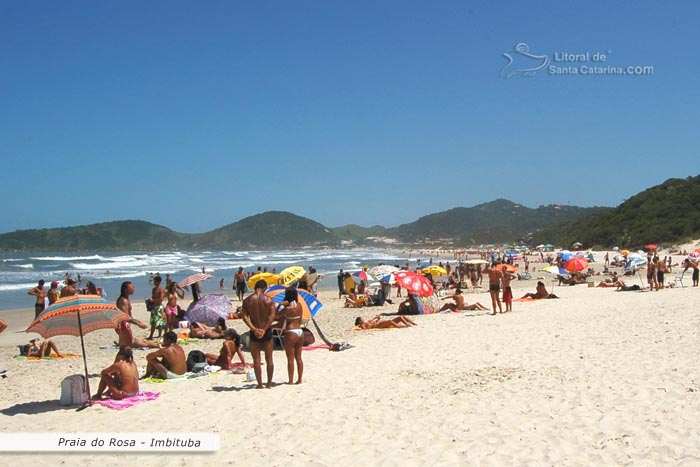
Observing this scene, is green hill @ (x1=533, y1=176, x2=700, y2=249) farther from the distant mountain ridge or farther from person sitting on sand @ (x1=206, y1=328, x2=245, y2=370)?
person sitting on sand @ (x1=206, y1=328, x2=245, y2=370)

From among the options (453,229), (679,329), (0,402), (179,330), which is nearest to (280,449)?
(0,402)

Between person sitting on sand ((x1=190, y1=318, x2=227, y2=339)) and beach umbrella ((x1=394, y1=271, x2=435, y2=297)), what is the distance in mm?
4783

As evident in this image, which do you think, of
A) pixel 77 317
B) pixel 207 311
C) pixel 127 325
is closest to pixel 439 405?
pixel 77 317

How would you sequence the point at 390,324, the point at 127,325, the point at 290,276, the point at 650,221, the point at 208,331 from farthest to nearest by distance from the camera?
the point at 650,221, the point at 290,276, the point at 390,324, the point at 208,331, the point at 127,325

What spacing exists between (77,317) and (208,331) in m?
5.69

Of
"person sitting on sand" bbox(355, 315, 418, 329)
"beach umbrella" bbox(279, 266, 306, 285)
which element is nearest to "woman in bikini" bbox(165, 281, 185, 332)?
"beach umbrella" bbox(279, 266, 306, 285)

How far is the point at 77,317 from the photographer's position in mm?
6605

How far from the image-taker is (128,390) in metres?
6.62

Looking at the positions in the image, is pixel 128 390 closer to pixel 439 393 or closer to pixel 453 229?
pixel 439 393

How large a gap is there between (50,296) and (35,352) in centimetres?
312

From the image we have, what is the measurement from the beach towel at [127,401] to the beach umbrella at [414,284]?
837cm

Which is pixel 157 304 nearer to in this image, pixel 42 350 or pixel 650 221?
pixel 42 350

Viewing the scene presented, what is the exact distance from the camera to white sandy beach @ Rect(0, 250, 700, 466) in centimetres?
454

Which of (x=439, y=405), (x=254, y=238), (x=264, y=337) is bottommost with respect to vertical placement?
(x=439, y=405)
